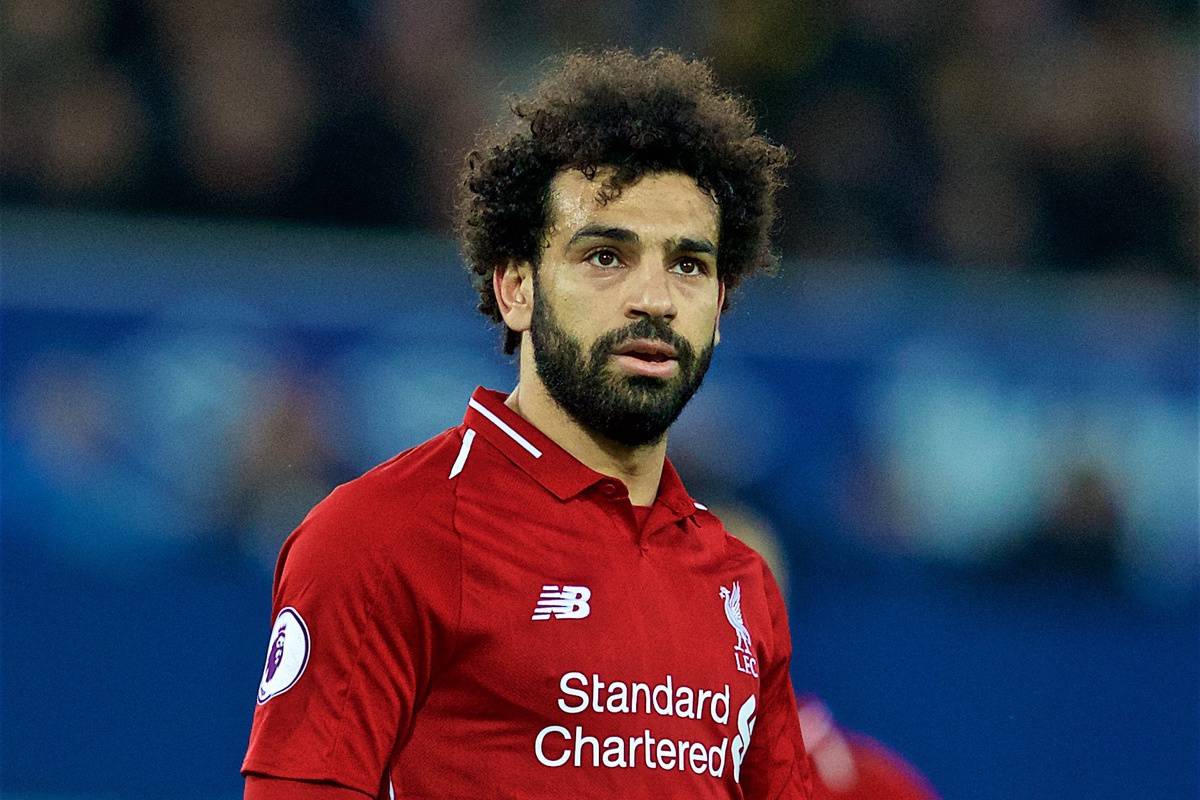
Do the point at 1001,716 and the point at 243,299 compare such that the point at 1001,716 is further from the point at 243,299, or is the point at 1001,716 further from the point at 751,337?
the point at 243,299

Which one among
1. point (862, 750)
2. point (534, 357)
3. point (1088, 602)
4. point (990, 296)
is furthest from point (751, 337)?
point (534, 357)

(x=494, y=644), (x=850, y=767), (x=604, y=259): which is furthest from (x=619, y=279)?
(x=850, y=767)

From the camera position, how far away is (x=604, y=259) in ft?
10.3

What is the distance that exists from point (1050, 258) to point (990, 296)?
1093 millimetres

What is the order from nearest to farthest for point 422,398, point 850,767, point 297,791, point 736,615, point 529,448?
point 297,791
point 529,448
point 736,615
point 850,767
point 422,398

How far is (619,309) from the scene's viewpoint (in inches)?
122

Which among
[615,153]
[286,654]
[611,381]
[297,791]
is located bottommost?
[297,791]

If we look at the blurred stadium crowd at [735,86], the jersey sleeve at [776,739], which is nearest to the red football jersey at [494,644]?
the jersey sleeve at [776,739]

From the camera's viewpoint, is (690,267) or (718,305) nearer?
(690,267)

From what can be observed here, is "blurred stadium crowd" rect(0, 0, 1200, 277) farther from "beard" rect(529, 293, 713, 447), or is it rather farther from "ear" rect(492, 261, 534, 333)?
"beard" rect(529, 293, 713, 447)

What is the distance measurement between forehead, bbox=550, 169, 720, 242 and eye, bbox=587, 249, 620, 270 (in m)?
0.05

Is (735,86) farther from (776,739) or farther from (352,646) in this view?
(352,646)

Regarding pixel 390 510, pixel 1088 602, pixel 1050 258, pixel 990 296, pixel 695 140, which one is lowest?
pixel 390 510

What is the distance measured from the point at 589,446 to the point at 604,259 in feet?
1.05
